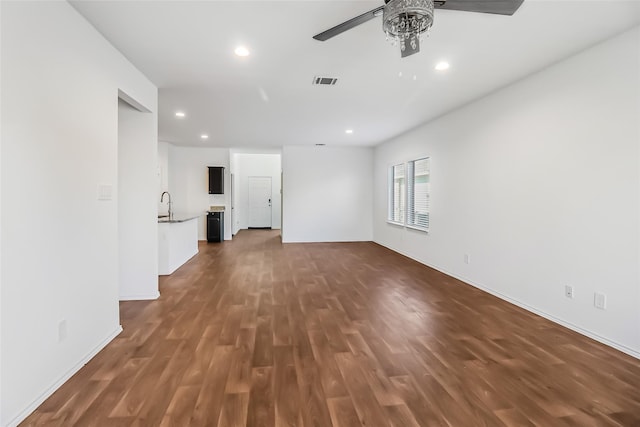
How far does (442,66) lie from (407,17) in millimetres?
1687

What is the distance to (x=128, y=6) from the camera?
87.0 inches

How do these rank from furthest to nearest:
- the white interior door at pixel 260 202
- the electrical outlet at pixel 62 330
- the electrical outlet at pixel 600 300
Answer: the white interior door at pixel 260 202 < the electrical outlet at pixel 600 300 < the electrical outlet at pixel 62 330

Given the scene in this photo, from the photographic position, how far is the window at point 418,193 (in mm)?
5875

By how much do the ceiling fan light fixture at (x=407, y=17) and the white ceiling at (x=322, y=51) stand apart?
47 cm

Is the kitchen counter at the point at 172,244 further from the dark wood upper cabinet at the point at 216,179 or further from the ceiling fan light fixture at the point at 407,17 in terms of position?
the ceiling fan light fixture at the point at 407,17

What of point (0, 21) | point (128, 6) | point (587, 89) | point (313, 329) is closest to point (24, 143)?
point (0, 21)

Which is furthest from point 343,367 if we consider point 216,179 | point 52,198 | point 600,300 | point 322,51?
point 216,179

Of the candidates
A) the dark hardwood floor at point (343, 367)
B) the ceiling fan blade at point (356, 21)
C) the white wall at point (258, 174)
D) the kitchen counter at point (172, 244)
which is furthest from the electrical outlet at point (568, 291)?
the white wall at point (258, 174)

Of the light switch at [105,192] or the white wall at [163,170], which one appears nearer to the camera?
the light switch at [105,192]

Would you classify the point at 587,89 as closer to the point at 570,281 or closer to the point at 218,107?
the point at 570,281

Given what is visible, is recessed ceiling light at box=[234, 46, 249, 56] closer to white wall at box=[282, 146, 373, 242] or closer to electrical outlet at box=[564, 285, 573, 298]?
electrical outlet at box=[564, 285, 573, 298]

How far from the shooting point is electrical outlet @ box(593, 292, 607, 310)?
271cm

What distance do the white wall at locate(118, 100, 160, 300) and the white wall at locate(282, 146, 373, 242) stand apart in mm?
4715

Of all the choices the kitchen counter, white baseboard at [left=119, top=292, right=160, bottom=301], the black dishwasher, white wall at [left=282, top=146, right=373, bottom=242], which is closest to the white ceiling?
the kitchen counter
